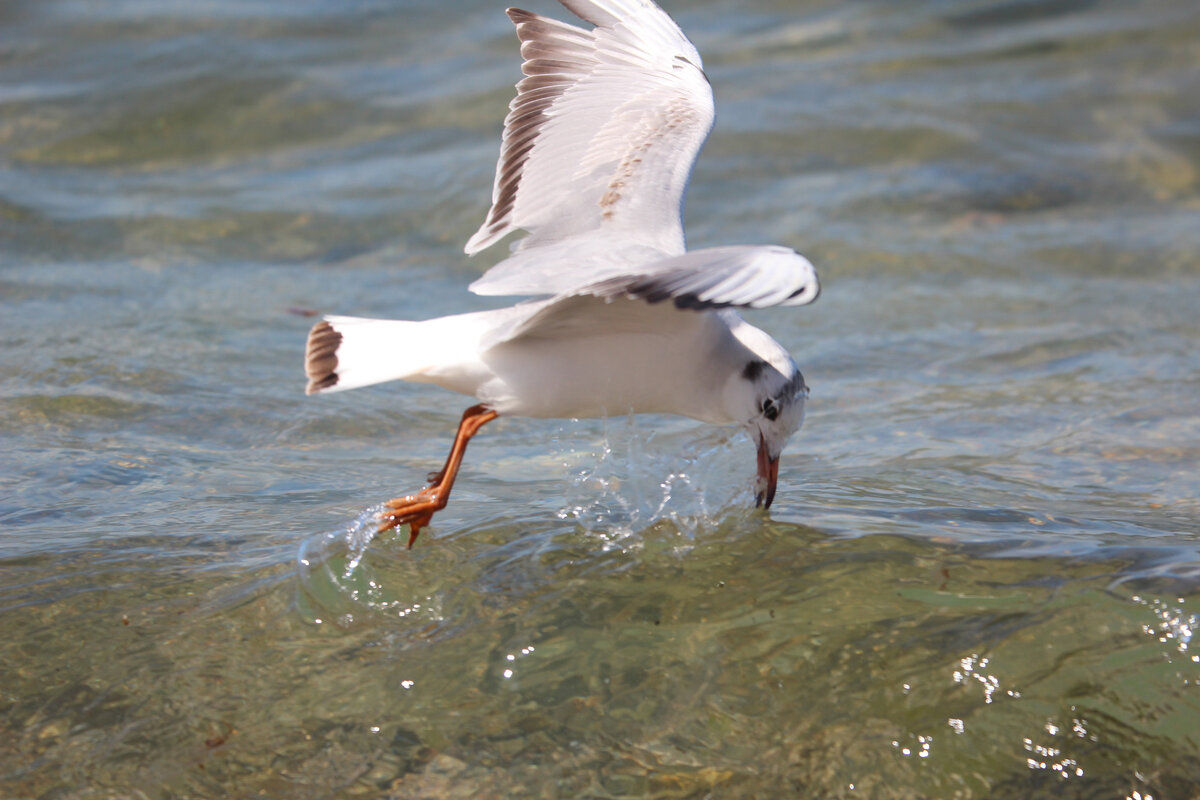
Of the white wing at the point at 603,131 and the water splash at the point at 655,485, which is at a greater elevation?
the white wing at the point at 603,131

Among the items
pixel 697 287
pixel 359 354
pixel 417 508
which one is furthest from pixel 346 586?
pixel 697 287

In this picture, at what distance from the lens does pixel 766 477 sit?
411 cm

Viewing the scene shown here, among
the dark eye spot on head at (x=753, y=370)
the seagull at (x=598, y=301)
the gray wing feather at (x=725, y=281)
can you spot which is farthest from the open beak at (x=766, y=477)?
the gray wing feather at (x=725, y=281)

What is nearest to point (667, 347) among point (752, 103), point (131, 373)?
Answer: point (131, 373)

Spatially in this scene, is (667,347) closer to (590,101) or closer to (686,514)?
(686,514)

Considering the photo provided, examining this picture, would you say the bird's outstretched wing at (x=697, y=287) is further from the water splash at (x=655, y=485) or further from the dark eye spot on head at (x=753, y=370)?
the water splash at (x=655, y=485)

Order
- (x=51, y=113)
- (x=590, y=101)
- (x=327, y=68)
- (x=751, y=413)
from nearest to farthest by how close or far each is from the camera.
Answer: (x=751, y=413) → (x=590, y=101) → (x=51, y=113) → (x=327, y=68)

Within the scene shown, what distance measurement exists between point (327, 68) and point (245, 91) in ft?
2.66

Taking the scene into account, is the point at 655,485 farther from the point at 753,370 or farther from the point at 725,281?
the point at 725,281

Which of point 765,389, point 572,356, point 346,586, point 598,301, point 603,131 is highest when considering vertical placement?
point 603,131

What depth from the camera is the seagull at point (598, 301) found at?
3.20 metres

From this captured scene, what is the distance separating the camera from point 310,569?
3.57 meters

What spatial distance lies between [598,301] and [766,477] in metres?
0.99

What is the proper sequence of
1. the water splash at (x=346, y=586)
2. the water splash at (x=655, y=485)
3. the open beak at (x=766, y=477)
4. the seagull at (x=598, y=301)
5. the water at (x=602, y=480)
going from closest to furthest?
1. the water at (x=602, y=480)
2. the seagull at (x=598, y=301)
3. the water splash at (x=346, y=586)
4. the water splash at (x=655, y=485)
5. the open beak at (x=766, y=477)
